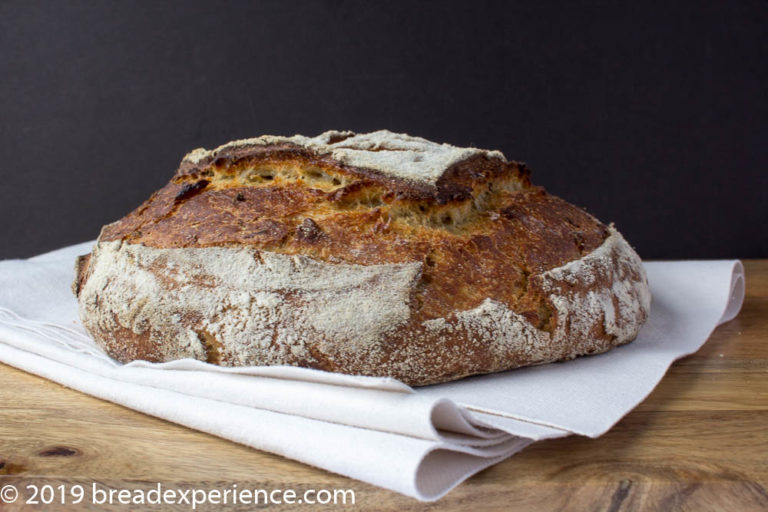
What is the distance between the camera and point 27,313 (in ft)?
5.91

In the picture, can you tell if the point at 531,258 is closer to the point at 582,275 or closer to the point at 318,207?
the point at 582,275

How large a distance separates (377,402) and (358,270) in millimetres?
281

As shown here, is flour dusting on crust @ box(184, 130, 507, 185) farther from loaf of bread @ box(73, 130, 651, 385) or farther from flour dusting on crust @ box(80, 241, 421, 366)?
flour dusting on crust @ box(80, 241, 421, 366)

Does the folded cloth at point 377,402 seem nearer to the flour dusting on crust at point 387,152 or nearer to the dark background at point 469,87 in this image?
the flour dusting on crust at point 387,152

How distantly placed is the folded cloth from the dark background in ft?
4.39

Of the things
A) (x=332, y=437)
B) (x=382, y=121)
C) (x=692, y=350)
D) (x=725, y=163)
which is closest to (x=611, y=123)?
(x=725, y=163)

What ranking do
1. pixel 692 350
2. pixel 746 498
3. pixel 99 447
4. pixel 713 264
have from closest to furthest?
1. pixel 746 498
2. pixel 99 447
3. pixel 692 350
4. pixel 713 264

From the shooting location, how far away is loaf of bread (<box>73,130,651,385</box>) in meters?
1.28

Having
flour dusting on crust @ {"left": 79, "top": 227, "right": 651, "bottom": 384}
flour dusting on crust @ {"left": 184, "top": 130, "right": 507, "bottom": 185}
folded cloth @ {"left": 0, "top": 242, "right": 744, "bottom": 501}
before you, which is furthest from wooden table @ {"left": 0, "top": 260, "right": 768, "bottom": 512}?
flour dusting on crust @ {"left": 184, "top": 130, "right": 507, "bottom": 185}

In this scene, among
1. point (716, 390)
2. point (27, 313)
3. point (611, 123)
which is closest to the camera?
point (716, 390)

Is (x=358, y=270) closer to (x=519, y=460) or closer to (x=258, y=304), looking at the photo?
(x=258, y=304)

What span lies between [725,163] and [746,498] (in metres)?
2.14

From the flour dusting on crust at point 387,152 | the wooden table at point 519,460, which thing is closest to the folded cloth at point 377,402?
the wooden table at point 519,460

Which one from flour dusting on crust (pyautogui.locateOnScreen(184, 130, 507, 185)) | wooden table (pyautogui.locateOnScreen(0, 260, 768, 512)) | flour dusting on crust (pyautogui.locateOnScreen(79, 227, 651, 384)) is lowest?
wooden table (pyautogui.locateOnScreen(0, 260, 768, 512))
